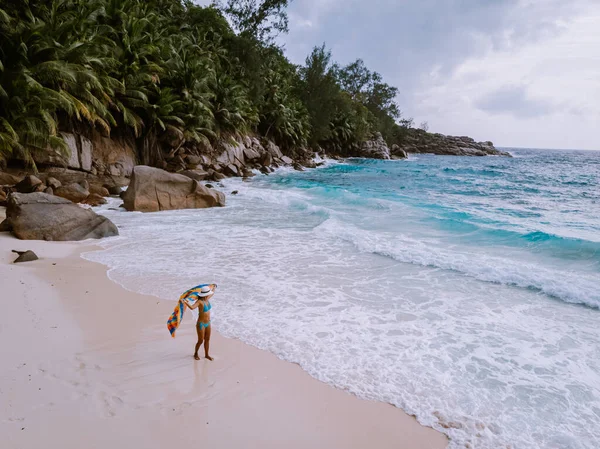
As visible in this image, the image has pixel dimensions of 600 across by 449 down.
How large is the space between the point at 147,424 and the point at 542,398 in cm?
401

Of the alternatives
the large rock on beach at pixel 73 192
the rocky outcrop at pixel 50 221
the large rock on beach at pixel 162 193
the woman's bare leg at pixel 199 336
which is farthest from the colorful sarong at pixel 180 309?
the large rock on beach at pixel 73 192

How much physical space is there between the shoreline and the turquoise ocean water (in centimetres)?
35

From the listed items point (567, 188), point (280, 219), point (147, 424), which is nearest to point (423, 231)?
point (280, 219)

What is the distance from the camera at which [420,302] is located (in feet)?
21.2

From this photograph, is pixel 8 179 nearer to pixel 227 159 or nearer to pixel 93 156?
pixel 93 156

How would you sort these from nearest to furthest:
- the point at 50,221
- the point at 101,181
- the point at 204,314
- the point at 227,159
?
the point at 204,314 → the point at 50,221 → the point at 101,181 → the point at 227,159

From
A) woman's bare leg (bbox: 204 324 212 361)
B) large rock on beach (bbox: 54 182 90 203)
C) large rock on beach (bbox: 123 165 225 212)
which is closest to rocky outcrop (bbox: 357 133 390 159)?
large rock on beach (bbox: 123 165 225 212)

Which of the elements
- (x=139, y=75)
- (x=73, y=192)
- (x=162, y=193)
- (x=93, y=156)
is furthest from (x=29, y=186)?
(x=139, y=75)

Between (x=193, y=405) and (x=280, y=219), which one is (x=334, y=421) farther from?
(x=280, y=219)

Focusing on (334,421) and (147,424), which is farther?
(334,421)

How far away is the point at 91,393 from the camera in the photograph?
11.6 ft

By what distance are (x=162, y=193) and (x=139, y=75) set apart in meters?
9.26

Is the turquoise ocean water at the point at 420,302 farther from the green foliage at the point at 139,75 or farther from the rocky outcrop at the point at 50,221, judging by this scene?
the green foliage at the point at 139,75

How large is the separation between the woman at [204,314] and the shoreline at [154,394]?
7.7 inches
